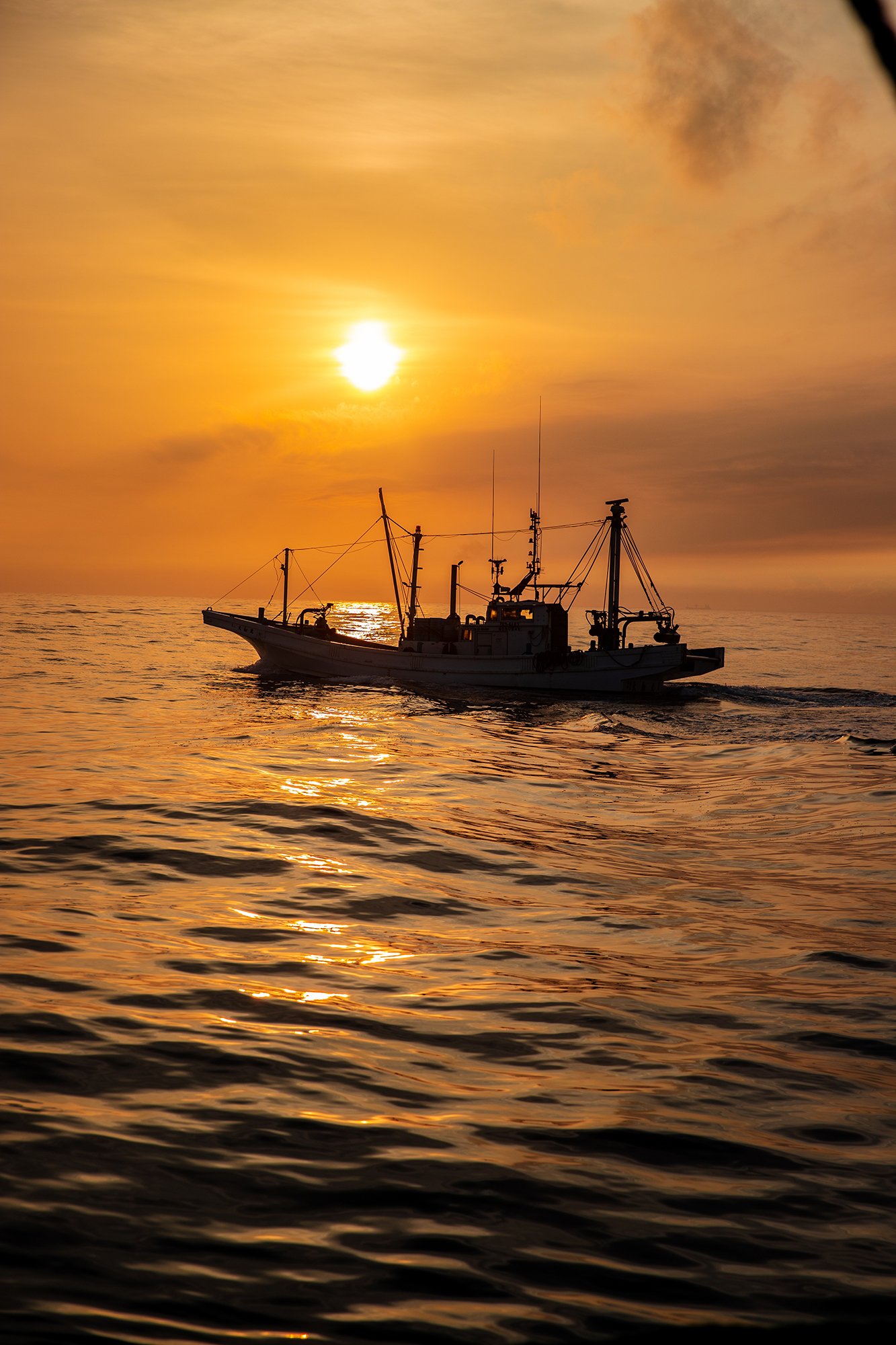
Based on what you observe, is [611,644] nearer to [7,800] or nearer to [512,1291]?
[7,800]

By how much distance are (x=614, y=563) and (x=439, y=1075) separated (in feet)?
176

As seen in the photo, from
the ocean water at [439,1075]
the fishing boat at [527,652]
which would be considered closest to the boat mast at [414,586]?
the fishing boat at [527,652]

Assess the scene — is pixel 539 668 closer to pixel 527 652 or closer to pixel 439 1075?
pixel 527 652

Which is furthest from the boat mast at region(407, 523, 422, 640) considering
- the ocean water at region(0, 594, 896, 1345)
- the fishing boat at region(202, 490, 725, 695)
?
the ocean water at region(0, 594, 896, 1345)

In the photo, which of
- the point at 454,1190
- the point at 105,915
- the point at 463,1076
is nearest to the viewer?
the point at 454,1190

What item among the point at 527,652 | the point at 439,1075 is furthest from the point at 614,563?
the point at 439,1075

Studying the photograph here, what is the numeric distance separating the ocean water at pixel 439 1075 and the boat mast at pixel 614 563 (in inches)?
1616

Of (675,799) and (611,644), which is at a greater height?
(611,644)

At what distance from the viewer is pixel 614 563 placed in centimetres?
5825

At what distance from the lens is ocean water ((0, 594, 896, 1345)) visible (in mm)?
4312

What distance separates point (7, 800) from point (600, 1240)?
14.8 meters

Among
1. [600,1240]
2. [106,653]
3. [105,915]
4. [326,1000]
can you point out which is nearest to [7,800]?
[105,915]

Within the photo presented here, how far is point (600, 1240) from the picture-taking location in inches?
186

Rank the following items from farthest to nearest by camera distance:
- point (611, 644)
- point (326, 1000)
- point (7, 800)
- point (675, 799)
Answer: point (611, 644), point (675, 799), point (7, 800), point (326, 1000)
